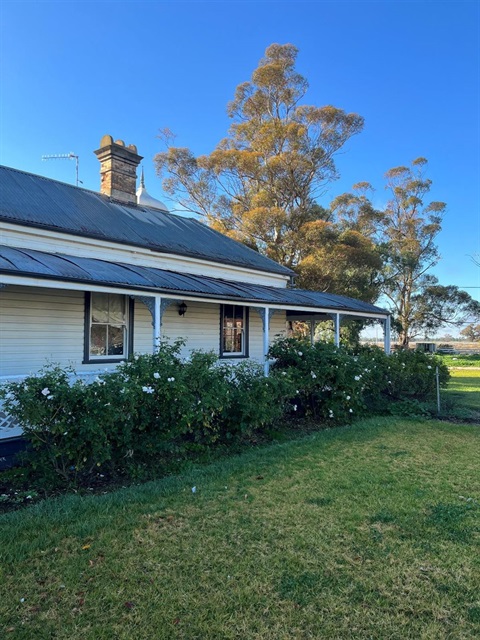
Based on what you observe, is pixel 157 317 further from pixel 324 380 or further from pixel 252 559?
pixel 252 559

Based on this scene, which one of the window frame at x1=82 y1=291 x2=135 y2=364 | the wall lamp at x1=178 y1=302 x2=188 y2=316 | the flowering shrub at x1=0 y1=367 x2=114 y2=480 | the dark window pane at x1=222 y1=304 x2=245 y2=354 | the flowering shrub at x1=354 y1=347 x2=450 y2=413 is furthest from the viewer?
the dark window pane at x1=222 y1=304 x2=245 y2=354

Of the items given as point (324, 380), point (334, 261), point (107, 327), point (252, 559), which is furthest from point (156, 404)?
point (334, 261)

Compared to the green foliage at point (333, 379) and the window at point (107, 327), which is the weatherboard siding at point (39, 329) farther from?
the green foliage at point (333, 379)

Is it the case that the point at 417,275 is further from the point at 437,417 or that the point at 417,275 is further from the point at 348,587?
the point at 348,587

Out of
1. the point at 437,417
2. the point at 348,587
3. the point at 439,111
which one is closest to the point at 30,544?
the point at 348,587

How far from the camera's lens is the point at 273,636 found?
2492 millimetres

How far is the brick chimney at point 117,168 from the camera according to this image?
1202cm

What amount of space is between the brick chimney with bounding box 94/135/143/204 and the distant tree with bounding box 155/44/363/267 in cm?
1233

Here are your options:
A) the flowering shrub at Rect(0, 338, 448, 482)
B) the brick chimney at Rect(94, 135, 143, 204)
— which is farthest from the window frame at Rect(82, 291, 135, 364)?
the brick chimney at Rect(94, 135, 143, 204)

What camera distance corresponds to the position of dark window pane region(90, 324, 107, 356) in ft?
28.1

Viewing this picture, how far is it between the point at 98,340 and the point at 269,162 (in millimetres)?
20282

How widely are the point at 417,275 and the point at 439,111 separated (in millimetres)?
17141

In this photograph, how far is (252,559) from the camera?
3.34 m

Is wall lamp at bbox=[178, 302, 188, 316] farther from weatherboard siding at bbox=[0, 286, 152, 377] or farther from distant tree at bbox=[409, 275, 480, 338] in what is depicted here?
distant tree at bbox=[409, 275, 480, 338]
